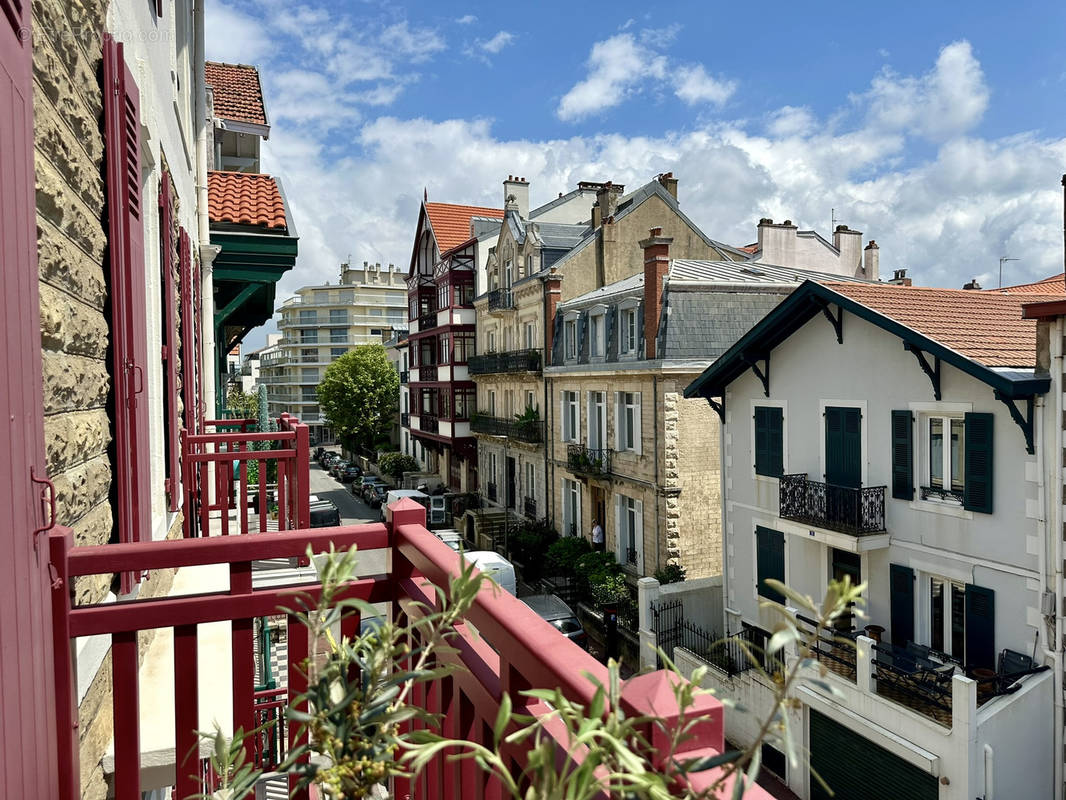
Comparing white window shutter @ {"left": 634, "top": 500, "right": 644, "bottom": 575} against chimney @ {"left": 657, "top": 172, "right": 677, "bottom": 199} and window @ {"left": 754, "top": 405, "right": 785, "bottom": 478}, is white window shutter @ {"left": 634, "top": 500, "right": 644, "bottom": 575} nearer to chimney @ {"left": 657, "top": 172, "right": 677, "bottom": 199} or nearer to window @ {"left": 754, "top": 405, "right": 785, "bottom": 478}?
window @ {"left": 754, "top": 405, "right": 785, "bottom": 478}

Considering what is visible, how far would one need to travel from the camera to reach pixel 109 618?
2.46 m

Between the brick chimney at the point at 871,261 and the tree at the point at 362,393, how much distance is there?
109ft

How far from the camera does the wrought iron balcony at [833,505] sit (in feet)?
42.5

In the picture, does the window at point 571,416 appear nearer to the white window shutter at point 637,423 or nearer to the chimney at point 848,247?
the white window shutter at point 637,423

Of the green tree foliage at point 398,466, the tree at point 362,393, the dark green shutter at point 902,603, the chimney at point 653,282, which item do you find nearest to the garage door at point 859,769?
the dark green shutter at point 902,603

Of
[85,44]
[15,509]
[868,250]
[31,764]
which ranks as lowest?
[31,764]

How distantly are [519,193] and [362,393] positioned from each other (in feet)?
74.7

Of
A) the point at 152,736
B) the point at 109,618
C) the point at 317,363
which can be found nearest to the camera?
the point at 109,618

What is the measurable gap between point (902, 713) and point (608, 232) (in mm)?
19228

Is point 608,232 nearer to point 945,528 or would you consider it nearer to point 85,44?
point 945,528

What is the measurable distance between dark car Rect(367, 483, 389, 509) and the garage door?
29461mm

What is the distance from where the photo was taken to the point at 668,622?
678 inches

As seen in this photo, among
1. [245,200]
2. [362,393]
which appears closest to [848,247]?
[245,200]

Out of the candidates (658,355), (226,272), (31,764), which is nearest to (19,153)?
(31,764)
